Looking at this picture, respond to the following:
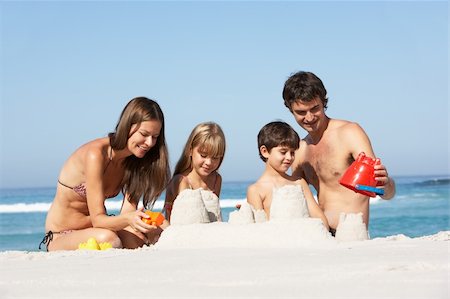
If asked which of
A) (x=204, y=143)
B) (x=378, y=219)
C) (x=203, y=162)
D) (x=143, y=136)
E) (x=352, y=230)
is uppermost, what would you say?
(x=143, y=136)

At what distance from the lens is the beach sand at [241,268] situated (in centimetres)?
239

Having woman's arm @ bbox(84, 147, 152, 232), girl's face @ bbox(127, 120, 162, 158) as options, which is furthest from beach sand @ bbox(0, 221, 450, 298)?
girl's face @ bbox(127, 120, 162, 158)

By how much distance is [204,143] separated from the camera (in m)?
4.93

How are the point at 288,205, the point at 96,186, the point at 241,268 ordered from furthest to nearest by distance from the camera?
the point at 96,186
the point at 288,205
the point at 241,268

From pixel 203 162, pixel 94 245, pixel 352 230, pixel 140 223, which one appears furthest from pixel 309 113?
pixel 94 245

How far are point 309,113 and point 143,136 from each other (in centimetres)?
124

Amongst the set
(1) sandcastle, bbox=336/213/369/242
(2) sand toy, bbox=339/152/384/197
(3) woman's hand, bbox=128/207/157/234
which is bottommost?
(1) sandcastle, bbox=336/213/369/242

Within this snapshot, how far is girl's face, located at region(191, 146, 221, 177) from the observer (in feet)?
16.2

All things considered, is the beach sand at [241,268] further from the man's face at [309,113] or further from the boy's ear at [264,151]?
the man's face at [309,113]

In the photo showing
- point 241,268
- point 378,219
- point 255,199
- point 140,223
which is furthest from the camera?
point 378,219

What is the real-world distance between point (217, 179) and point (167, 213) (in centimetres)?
62

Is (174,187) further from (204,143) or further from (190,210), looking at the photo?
(190,210)

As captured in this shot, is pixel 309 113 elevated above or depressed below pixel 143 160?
above

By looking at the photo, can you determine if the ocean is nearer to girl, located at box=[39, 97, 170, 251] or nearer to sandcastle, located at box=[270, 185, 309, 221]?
girl, located at box=[39, 97, 170, 251]
